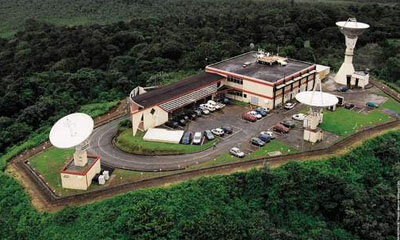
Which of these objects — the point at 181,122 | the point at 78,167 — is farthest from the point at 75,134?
the point at 181,122

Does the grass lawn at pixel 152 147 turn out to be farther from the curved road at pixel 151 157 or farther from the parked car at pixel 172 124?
the parked car at pixel 172 124

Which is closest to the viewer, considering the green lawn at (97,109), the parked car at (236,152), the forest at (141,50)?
the parked car at (236,152)

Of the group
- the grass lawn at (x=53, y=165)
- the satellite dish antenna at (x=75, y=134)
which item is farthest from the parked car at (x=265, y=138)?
the satellite dish antenna at (x=75, y=134)

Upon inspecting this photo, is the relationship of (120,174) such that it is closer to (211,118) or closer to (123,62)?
(211,118)

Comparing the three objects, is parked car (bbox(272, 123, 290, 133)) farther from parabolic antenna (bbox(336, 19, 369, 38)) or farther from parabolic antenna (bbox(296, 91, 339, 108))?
parabolic antenna (bbox(336, 19, 369, 38))

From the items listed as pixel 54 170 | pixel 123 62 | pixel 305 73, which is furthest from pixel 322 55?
pixel 54 170

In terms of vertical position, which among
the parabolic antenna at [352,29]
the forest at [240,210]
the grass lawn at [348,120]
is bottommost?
the forest at [240,210]

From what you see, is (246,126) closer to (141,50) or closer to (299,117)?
(299,117)
